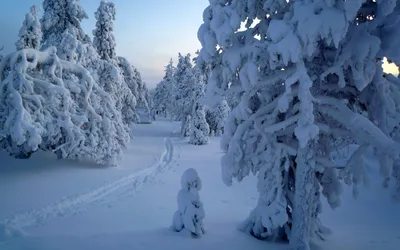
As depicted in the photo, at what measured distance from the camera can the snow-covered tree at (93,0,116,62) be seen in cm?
2492

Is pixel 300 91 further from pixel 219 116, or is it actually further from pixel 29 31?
pixel 219 116

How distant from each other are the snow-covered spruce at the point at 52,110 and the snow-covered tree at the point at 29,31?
5.48 feet

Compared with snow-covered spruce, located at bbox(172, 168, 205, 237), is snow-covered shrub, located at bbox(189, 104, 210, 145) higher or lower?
higher

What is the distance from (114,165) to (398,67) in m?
14.1

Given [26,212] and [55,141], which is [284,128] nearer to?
[26,212]

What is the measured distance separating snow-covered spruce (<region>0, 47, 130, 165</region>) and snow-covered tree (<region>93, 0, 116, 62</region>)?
355 inches

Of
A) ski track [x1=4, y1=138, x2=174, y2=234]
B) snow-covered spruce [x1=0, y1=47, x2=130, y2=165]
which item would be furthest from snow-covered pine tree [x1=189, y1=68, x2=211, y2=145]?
snow-covered spruce [x1=0, y1=47, x2=130, y2=165]

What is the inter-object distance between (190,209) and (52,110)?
987cm

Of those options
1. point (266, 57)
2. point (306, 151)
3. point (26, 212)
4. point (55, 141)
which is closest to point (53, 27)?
point (55, 141)

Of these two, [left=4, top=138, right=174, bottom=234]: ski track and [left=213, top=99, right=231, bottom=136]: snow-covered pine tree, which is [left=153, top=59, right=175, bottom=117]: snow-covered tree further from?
[left=4, top=138, right=174, bottom=234]: ski track

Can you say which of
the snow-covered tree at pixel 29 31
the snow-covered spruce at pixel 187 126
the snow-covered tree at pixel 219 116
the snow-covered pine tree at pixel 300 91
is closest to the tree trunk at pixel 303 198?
the snow-covered pine tree at pixel 300 91

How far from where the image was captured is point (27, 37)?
15.9 meters

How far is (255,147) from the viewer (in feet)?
25.8

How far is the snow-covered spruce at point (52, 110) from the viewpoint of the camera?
40.8 feet
